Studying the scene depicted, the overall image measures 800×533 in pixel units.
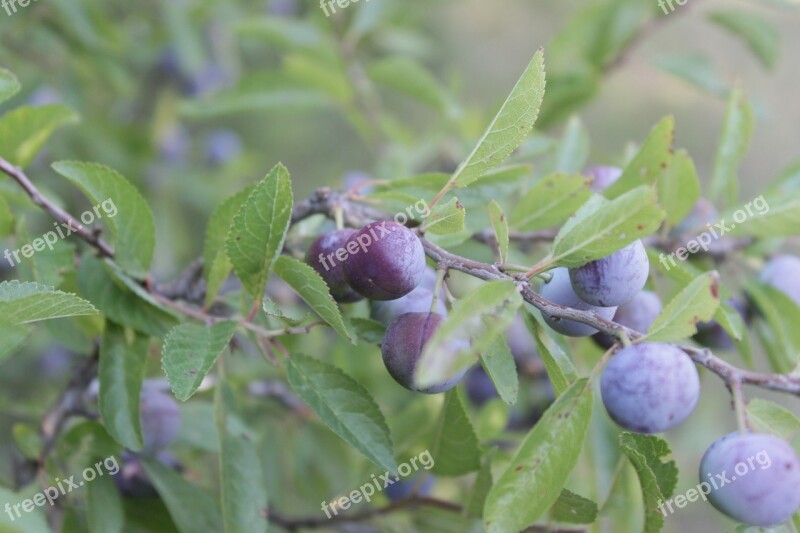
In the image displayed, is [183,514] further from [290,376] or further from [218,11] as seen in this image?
[218,11]

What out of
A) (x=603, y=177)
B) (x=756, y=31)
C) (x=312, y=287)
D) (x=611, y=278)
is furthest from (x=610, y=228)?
(x=756, y=31)

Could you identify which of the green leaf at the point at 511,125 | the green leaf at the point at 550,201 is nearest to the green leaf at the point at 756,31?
the green leaf at the point at 550,201

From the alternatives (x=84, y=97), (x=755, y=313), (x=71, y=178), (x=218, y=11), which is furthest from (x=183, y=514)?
(x=218, y=11)

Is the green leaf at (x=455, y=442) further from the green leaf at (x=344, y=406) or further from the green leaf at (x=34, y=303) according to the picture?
the green leaf at (x=34, y=303)

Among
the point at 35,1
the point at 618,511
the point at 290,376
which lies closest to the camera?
the point at 290,376

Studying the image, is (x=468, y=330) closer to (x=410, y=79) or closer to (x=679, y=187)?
(x=679, y=187)

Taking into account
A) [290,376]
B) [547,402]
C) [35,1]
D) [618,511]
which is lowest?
[547,402]

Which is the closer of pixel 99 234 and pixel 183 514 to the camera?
pixel 99 234
